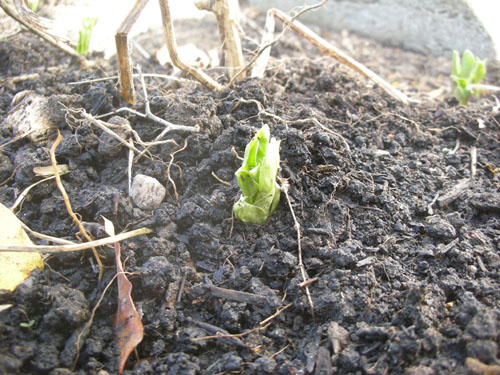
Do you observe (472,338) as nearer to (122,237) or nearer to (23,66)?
(122,237)

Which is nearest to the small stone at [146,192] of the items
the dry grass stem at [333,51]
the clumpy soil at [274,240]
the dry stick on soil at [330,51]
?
the clumpy soil at [274,240]

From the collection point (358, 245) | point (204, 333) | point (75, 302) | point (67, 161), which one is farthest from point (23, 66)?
point (358, 245)

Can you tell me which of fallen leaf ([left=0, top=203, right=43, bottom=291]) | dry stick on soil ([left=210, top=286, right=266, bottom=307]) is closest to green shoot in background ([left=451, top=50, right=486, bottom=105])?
dry stick on soil ([left=210, top=286, right=266, bottom=307])

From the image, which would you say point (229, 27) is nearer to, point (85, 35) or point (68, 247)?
point (85, 35)

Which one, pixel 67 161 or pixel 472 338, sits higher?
pixel 67 161

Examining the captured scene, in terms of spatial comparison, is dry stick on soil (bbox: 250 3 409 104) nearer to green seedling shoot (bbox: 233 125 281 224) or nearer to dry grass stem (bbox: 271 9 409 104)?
dry grass stem (bbox: 271 9 409 104)
